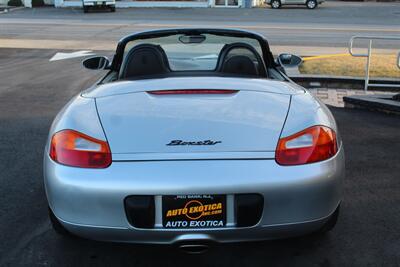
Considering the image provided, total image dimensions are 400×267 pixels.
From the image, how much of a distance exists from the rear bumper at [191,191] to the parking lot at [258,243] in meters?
0.44

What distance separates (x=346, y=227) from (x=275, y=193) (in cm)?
120

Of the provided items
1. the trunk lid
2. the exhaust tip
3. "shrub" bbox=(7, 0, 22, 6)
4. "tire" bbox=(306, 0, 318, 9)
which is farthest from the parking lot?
"shrub" bbox=(7, 0, 22, 6)

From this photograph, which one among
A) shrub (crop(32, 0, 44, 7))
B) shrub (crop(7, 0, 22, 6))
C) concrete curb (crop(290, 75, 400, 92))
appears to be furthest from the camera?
shrub (crop(32, 0, 44, 7))

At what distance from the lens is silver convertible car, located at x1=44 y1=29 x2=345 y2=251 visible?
2.48m

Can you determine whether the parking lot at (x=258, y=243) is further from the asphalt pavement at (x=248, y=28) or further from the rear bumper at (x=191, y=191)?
the asphalt pavement at (x=248, y=28)

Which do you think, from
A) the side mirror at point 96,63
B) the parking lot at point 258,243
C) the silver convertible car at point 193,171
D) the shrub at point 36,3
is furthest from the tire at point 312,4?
the silver convertible car at point 193,171

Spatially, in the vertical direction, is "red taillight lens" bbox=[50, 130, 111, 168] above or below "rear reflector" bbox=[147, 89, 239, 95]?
below

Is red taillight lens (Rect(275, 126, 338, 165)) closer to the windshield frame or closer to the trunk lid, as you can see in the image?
the trunk lid

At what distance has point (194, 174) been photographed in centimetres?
246

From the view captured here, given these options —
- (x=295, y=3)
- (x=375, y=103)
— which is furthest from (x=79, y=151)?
(x=295, y=3)

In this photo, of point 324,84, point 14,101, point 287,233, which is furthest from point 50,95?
point 287,233

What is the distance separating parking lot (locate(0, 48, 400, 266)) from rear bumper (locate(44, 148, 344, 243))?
0.44m

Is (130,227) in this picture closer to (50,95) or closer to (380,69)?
(50,95)

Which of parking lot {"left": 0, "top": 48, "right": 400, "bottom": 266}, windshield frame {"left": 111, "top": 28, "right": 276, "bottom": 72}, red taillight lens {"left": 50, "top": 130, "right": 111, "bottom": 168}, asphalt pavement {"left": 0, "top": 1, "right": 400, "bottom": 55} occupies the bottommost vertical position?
asphalt pavement {"left": 0, "top": 1, "right": 400, "bottom": 55}
